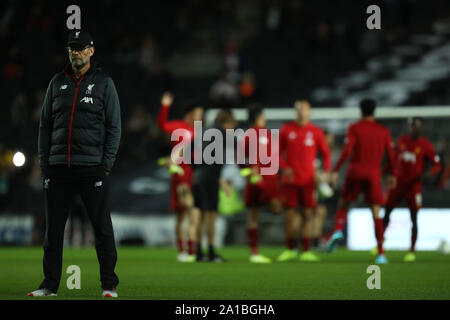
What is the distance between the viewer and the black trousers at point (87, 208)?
8.88 metres

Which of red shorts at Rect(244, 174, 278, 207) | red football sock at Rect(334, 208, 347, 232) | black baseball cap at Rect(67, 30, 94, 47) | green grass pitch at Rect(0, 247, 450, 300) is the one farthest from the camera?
red shorts at Rect(244, 174, 278, 207)

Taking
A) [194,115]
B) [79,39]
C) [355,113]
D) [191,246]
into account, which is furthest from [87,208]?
[355,113]

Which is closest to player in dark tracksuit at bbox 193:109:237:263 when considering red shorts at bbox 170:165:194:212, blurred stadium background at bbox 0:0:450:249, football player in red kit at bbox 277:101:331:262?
red shorts at bbox 170:165:194:212

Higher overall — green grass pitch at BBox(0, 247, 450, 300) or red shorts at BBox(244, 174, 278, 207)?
red shorts at BBox(244, 174, 278, 207)

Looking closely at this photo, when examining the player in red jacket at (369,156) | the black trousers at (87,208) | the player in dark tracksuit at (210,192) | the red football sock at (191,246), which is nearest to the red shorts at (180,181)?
the red football sock at (191,246)

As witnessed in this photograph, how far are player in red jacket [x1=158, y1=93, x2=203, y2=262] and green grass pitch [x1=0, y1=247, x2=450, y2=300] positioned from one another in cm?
60

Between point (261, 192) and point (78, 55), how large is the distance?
7025mm

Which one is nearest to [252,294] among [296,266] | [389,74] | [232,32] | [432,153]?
[296,266]

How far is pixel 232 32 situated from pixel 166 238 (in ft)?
31.1

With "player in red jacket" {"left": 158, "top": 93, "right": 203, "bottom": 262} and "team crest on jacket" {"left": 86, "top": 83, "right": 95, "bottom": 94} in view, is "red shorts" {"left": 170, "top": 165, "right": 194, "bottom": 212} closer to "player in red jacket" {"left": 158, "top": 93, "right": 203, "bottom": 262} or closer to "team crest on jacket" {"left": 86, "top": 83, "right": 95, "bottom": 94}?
"player in red jacket" {"left": 158, "top": 93, "right": 203, "bottom": 262}

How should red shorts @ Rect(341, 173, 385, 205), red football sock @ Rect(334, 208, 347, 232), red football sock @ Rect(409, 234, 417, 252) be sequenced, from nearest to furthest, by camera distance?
red shorts @ Rect(341, 173, 385, 205) < red football sock @ Rect(334, 208, 347, 232) < red football sock @ Rect(409, 234, 417, 252)

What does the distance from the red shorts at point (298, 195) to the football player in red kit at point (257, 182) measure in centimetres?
15

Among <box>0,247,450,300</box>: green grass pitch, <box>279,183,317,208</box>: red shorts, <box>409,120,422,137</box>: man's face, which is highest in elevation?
<box>409,120,422,137</box>: man's face

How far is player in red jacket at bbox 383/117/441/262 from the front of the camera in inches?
653
